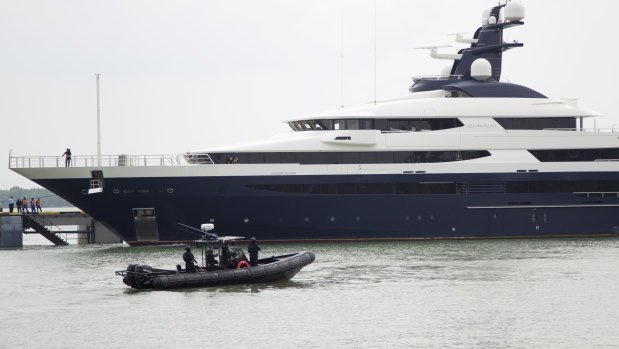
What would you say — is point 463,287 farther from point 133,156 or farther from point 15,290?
point 133,156

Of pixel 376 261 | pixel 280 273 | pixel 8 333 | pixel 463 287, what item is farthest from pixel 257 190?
pixel 8 333

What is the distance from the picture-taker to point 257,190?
40000mm

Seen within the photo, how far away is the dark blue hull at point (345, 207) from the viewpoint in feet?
130

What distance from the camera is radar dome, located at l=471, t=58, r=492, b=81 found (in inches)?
1753

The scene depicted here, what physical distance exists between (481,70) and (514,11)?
3.38 metres

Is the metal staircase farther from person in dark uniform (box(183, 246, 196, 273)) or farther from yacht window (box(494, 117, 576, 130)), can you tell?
yacht window (box(494, 117, 576, 130))

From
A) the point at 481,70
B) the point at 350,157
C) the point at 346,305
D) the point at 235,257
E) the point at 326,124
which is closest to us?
the point at 346,305

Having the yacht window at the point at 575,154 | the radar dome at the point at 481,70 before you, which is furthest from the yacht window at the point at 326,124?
the yacht window at the point at 575,154

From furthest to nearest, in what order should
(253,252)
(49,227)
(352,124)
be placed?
(49,227) < (352,124) < (253,252)

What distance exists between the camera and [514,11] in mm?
44844

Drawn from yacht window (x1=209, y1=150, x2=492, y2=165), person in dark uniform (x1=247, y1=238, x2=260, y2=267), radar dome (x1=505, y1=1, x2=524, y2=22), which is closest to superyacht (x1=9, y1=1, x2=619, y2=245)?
yacht window (x1=209, y1=150, x2=492, y2=165)

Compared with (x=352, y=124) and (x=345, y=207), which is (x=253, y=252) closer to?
(x=345, y=207)

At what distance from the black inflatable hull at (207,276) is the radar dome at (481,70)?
61.2 feet

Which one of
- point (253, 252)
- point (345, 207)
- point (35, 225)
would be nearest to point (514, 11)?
point (345, 207)
